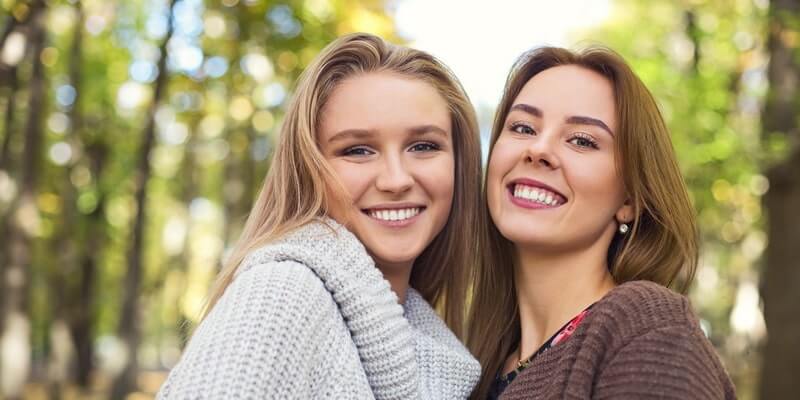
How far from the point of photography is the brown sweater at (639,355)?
2.61 m

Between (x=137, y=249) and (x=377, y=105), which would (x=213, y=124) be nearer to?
(x=137, y=249)

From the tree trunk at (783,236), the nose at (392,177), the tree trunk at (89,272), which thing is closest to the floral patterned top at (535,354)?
the nose at (392,177)

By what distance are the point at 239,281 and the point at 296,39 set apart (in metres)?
9.99

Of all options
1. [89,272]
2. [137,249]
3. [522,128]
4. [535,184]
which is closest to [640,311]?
[535,184]

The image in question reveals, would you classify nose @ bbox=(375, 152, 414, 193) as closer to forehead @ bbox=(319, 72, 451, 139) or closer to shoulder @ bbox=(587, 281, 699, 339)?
forehead @ bbox=(319, 72, 451, 139)

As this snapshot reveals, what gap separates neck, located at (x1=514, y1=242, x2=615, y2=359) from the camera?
349 centimetres

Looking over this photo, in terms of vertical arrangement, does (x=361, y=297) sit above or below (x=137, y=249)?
above

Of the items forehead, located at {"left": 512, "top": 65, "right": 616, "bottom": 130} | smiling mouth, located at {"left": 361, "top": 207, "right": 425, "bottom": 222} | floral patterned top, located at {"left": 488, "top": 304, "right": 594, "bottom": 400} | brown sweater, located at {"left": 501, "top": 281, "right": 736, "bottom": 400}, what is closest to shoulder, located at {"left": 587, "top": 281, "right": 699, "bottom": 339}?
brown sweater, located at {"left": 501, "top": 281, "right": 736, "bottom": 400}

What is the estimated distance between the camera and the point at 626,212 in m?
3.45

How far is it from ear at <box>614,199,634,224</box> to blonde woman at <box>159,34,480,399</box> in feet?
1.98

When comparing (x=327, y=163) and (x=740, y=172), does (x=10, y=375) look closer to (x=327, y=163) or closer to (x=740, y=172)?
(x=740, y=172)

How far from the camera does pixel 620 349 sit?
2717 millimetres

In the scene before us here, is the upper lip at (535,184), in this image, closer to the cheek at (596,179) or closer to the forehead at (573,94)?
the cheek at (596,179)

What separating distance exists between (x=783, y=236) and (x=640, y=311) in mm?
8073
